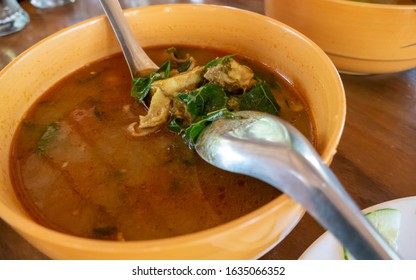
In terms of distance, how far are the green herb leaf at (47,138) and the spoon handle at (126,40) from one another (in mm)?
287

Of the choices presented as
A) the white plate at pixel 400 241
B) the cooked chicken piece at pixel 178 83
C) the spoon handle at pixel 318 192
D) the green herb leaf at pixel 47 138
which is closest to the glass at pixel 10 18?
the green herb leaf at pixel 47 138

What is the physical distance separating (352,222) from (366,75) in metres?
0.94

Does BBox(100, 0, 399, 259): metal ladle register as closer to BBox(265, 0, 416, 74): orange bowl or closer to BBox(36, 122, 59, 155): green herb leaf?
BBox(36, 122, 59, 155): green herb leaf

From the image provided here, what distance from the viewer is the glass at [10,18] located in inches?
67.3

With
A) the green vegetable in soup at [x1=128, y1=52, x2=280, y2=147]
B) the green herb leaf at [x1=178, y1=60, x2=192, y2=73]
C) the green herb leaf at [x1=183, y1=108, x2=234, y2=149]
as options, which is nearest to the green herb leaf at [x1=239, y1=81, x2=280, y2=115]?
the green vegetable in soup at [x1=128, y1=52, x2=280, y2=147]

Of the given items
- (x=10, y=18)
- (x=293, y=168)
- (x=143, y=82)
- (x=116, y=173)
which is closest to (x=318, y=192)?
(x=293, y=168)

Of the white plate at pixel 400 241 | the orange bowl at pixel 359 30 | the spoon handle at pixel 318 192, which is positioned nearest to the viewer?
the spoon handle at pixel 318 192

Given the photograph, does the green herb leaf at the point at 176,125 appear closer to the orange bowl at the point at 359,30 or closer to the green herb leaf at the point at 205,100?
the green herb leaf at the point at 205,100

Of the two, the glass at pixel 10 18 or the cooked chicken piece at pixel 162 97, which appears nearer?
the cooked chicken piece at pixel 162 97

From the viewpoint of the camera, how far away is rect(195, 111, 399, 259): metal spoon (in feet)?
1.85

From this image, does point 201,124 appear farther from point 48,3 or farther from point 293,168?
point 48,3

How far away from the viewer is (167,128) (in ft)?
3.43

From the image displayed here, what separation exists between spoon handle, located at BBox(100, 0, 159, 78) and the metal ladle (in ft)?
1.33

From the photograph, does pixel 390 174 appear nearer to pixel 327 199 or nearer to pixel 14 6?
pixel 327 199
